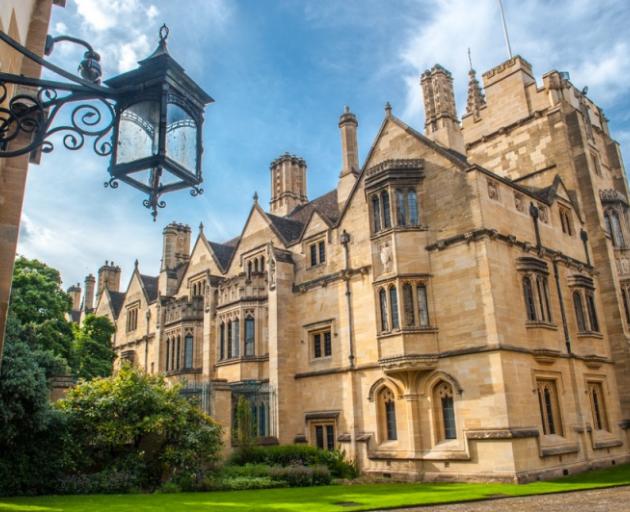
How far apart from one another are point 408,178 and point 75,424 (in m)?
15.7

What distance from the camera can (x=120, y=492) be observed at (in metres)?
16.7

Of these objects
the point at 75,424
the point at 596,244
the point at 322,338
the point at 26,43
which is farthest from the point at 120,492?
the point at 596,244

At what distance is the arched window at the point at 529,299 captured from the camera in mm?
A: 21750

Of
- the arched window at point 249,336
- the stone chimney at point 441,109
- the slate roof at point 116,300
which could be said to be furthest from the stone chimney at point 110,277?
the stone chimney at point 441,109

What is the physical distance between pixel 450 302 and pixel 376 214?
5254mm

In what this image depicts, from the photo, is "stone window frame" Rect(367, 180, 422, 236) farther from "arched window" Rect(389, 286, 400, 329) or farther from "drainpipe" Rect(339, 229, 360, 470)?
"arched window" Rect(389, 286, 400, 329)

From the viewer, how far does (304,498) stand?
15312 millimetres

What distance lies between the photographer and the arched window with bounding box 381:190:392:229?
926 inches

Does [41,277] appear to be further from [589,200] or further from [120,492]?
[589,200]

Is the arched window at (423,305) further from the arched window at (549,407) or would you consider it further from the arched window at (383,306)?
the arched window at (549,407)

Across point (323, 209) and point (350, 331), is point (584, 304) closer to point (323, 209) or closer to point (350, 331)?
point (350, 331)

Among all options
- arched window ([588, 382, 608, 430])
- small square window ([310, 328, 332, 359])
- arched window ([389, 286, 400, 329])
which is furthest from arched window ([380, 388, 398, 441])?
arched window ([588, 382, 608, 430])

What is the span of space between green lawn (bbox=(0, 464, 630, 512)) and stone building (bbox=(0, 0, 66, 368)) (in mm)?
8197

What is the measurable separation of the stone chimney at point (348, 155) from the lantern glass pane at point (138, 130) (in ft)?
75.5
